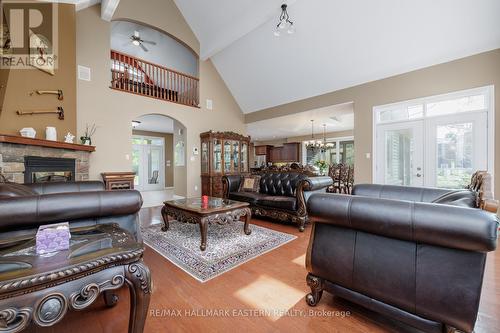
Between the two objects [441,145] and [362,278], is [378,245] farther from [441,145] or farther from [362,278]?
[441,145]


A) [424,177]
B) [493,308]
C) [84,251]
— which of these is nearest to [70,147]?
[84,251]

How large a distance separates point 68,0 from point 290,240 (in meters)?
5.19

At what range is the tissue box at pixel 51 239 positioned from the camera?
37.5 inches

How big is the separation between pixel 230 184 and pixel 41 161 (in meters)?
3.01

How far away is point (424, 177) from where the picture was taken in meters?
4.22

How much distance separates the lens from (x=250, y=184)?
4.56 m

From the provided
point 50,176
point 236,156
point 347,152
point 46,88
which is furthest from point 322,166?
point 46,88

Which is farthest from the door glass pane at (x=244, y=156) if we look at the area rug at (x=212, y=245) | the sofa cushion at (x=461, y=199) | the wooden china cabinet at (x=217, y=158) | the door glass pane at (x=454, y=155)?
the sofa cushion at (x=461, y=199)

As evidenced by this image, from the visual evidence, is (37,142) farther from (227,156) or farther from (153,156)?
(153,156)

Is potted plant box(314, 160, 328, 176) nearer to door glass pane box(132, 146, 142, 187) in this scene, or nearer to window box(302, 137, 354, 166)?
window box(302, 137, 354, 166)

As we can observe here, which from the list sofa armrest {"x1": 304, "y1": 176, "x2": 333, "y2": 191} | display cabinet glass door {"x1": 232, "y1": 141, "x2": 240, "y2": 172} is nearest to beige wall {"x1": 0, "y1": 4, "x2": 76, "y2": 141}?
display cabinet glass door {"x1": 232, "y1": 141, "x2": 240, "y2": 172}

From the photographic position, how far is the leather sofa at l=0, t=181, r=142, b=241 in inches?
49.1

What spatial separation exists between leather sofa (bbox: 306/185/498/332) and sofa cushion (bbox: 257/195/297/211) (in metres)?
1.99

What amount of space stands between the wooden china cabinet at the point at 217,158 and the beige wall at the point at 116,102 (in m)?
0.25
